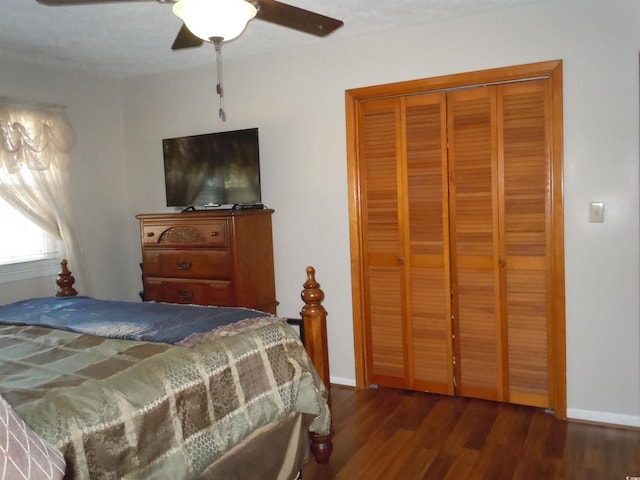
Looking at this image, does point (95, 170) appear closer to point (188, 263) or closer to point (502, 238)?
point (188, 263)

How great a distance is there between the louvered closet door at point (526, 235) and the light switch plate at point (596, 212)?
0.68 feet

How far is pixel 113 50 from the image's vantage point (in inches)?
133

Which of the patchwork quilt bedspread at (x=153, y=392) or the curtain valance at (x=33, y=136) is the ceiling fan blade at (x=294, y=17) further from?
the curtain valance at (x=33, y=136)

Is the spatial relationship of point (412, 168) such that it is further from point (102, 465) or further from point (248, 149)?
point (102, 465)

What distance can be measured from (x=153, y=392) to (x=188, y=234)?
199 cm

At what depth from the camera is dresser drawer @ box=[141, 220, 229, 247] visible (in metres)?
3.31

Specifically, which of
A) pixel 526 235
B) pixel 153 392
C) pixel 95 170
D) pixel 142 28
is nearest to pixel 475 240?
pixel 526 235

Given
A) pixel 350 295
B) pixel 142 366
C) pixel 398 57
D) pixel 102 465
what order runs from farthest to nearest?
1. pixel 350 295
2. pixel 398 57
3. pixel 142 366
4. pixel 102 465

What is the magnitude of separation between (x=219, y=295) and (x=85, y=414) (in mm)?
1982

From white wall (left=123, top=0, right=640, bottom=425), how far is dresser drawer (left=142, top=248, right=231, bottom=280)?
48 cm

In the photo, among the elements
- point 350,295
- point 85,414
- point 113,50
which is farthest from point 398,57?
point 85,414

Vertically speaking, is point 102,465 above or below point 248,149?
below

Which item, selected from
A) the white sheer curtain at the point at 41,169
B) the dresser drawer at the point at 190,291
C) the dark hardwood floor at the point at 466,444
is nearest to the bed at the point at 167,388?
the dark hardwood floor at the point at 466,444

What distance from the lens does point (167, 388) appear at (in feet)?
5.24
